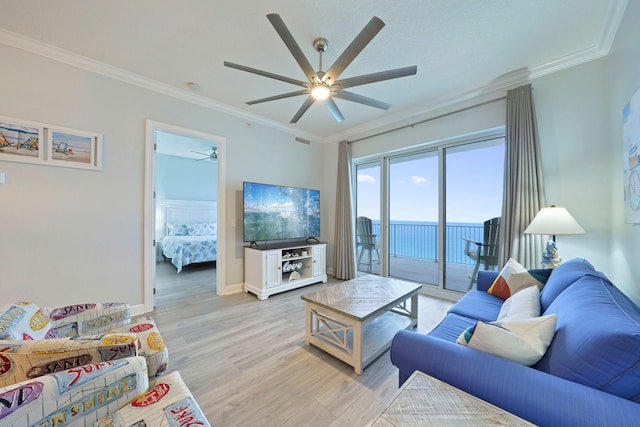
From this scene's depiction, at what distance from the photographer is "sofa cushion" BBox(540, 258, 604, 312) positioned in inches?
59.9

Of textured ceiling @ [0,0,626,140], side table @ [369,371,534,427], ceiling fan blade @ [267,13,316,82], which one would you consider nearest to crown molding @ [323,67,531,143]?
textured ceiling @ [0,0,626,140]

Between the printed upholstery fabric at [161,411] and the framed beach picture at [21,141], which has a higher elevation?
the framed beach picture at [21,141]

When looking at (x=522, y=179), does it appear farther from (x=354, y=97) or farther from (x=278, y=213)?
(x=278, y=213)

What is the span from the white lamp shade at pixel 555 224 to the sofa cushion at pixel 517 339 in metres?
1.54

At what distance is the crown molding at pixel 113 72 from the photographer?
2213 millimetres

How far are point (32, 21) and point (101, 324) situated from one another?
2601 millimetres

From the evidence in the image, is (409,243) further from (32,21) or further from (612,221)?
(32,21)

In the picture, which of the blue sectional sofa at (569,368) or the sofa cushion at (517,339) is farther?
the sofa cushion at (517,339)

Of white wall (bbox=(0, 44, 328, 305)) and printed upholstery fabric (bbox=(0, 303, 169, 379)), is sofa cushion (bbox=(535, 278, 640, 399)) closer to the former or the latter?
printed upholstery fabric (bbox=(0, 303, 169, 379))

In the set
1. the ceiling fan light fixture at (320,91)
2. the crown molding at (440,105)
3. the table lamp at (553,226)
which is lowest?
the table lamp at (553,226)

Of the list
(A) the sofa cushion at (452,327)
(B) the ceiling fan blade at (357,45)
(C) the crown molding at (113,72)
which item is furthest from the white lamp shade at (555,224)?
(C) the crown molding at (113,72)

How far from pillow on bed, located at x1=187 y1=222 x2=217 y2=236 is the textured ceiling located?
154 inches

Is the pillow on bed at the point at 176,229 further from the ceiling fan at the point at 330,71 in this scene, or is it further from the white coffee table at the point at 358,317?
the ceiling fan at the point at 330,71

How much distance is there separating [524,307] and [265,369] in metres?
1.87
